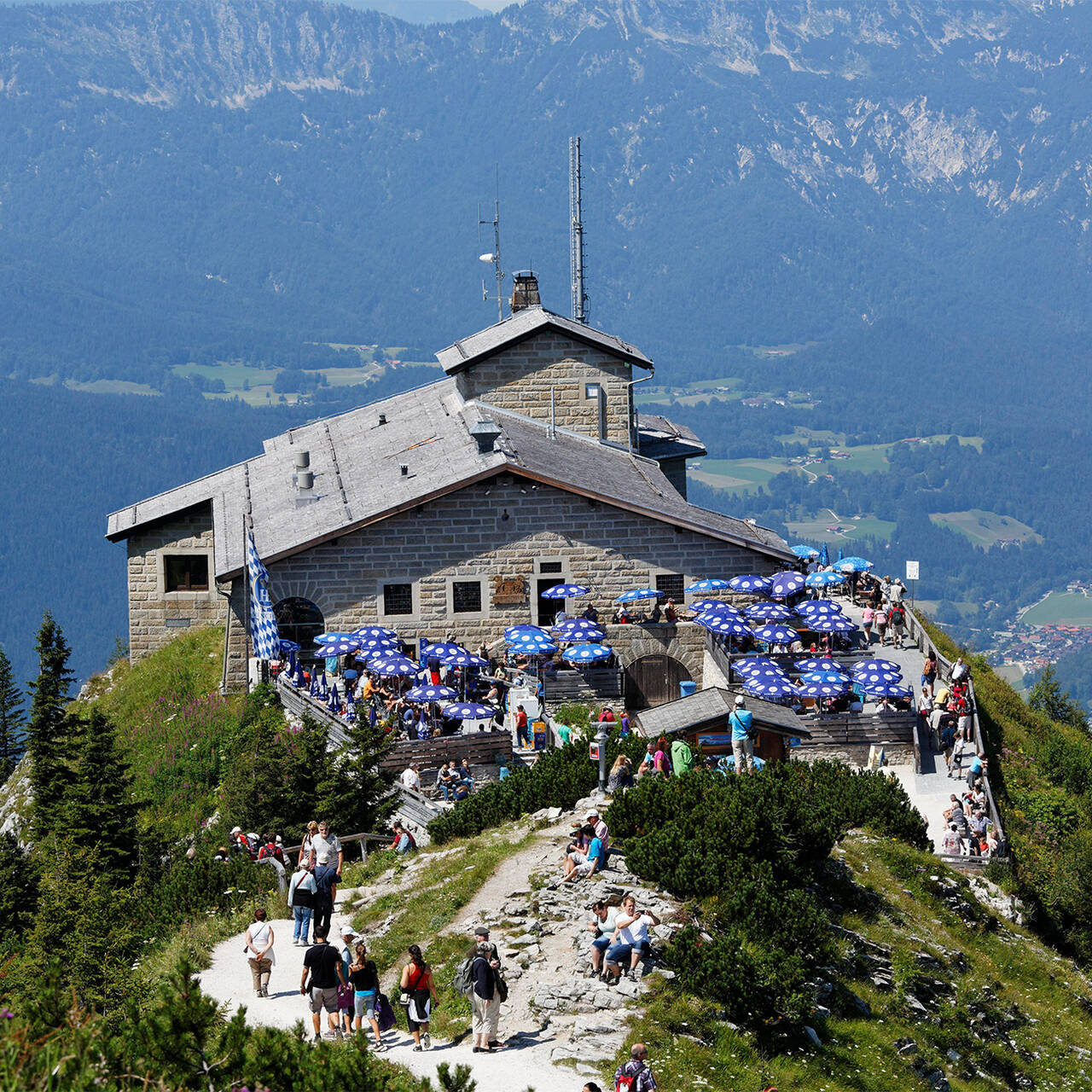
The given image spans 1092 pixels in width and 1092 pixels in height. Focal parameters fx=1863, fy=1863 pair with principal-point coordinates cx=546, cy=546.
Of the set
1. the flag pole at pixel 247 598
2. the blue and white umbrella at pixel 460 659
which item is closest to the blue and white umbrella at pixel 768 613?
the blue and white umbrella at pixel 460 659

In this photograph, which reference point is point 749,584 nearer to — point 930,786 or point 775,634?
point 775,634

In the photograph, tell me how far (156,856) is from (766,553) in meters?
21.7

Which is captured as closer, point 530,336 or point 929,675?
point 929,675

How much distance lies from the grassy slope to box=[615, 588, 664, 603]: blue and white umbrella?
57.7 feet

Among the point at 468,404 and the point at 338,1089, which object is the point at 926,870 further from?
the point at 468,404

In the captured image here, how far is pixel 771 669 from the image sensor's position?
44156 mm

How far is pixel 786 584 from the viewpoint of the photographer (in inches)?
2036

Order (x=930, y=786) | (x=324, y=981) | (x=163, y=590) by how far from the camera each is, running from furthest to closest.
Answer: (x=163, y=590)
(x=930, y=786)
(x=324, y=981)

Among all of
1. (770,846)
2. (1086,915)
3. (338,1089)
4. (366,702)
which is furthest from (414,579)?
(338,1089)

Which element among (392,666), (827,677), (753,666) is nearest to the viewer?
(827,677)

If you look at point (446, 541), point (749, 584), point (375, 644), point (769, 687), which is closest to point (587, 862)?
point (769, 687)

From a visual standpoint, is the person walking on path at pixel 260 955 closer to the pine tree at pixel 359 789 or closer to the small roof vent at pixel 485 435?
the pine tree at pixel 359 789

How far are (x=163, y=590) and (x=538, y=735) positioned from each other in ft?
76.8

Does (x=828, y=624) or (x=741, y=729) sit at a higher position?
(x=828, y=624)
